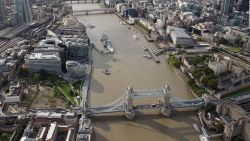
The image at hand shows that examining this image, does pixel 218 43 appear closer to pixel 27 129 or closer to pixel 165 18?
pixel 165 18

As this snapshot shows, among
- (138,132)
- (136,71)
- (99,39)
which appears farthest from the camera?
(99,39)

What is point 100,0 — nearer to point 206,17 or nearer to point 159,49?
point 206,17

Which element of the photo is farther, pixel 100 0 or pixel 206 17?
pixel 100 0

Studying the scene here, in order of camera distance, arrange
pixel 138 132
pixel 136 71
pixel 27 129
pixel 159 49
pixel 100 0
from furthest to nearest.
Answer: pixel 100 0 < pixel 159 49 < pixel 136 71 < pixel 138 132 < pixel 27 129

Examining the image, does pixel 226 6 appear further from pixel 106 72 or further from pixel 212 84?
pixel 106 72

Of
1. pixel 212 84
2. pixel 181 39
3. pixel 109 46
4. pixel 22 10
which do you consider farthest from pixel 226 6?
pixel 22 10

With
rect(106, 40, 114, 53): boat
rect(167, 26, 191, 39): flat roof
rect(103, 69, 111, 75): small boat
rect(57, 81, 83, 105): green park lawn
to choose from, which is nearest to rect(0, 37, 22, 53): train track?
rect(106, 40, 114, 53): boat

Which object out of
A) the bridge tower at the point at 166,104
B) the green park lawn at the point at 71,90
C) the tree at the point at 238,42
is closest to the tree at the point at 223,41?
the tree at the point at 238,42

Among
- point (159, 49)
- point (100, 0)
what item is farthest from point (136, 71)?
point (100, 0)

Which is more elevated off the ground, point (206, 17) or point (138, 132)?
point (206, 17)
